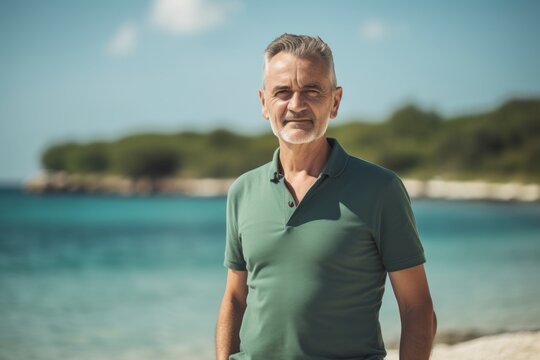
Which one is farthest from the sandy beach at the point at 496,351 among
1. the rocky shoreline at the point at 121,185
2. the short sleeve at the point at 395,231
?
the rocky shoreline at the point at 121,185

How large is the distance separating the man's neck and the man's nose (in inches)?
4.8

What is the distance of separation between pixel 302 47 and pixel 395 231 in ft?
2.00

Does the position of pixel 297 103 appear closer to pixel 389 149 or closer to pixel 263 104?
pixel 263 104

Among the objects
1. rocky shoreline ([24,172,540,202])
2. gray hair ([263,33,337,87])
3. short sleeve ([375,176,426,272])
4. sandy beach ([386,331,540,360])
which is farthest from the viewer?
rocky shoreline ([24,172,540,202])

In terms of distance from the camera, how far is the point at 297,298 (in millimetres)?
2031

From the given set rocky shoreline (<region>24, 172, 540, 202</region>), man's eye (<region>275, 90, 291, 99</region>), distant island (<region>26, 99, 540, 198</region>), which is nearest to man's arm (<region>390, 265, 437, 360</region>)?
man's eye (<region>275, 90, 291, 99</region>)

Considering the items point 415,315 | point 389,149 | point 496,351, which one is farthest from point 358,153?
point 415,315

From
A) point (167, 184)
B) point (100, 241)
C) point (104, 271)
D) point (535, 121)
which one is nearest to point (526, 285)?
point (104, 271)

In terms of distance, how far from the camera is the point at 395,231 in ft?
6.54

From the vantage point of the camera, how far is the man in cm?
200

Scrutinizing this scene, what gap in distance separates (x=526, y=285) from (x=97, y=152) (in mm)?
124895

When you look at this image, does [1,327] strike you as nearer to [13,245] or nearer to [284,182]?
[284,182]

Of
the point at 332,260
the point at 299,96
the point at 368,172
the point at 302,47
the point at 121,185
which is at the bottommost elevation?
the point at 332,260

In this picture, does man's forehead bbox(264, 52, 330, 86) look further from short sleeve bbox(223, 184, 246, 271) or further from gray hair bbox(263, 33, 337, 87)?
short sleeve bbox(223, 184, 246, 271)
